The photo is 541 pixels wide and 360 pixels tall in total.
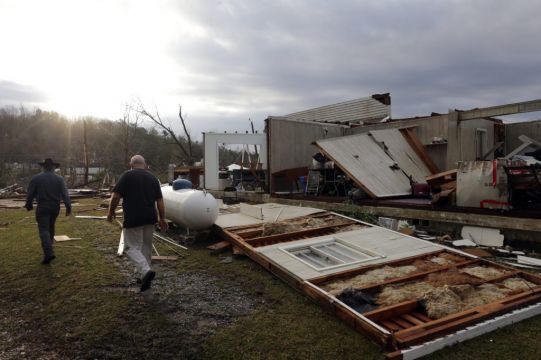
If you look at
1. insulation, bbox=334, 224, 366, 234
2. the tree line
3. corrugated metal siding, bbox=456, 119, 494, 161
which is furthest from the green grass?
the tree line

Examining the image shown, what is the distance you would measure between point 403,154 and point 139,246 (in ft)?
30.6

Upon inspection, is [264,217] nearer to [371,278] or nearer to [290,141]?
[371,278]

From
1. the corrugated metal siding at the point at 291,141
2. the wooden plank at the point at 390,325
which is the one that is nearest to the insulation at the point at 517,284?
the wooden plank at the point at 390,325

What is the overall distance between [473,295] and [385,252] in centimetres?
168

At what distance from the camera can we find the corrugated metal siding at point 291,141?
12.8 m

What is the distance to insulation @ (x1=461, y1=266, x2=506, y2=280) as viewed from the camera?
14.9ft

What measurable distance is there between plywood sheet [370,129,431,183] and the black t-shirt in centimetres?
857

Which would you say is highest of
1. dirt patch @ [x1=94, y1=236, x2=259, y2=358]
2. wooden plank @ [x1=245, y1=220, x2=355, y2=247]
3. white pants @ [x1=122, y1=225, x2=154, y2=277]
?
white pants @ [x1=122, y1=225, x2=154, y2=277]

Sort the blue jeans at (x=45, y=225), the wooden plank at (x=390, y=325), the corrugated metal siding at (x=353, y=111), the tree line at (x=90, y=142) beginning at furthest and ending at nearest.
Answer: the tree line at (x=90, y=142) < the corrugated metal siding at (x=353, y=111) < the blue jeans at (x=45, y=225) < the wooden plank at (x=390, y=325)

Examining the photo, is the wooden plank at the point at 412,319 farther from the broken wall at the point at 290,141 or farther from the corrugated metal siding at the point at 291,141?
the corrugated metal siding at the point at 291,141

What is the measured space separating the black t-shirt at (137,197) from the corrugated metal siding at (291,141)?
813cm

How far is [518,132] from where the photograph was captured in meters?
11.4

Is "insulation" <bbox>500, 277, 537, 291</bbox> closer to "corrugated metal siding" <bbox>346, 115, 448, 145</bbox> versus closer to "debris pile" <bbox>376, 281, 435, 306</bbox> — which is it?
"debris pile" <bbox>376, 281, 435, 306</bbox>

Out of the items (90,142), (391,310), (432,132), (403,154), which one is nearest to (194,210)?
(391,310)
